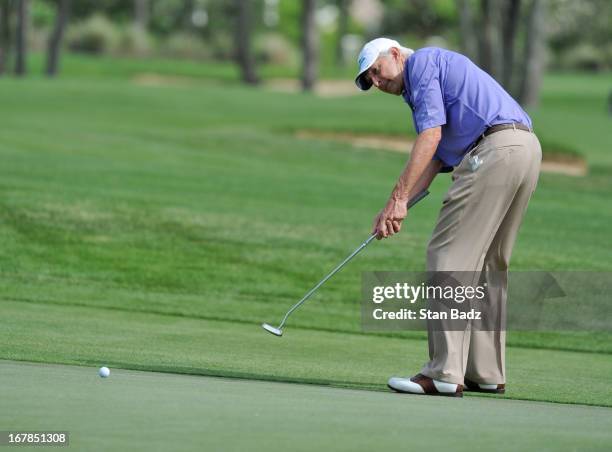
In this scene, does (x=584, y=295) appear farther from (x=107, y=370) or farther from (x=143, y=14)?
(x=143, y=14)

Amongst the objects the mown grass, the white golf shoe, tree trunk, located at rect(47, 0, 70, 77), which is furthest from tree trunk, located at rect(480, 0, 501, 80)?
the white golf shoe

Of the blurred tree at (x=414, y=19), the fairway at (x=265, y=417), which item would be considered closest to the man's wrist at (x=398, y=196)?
the fairway at (x=265, y=417)

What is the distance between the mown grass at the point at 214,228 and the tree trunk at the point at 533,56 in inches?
754

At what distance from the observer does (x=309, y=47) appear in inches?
2110

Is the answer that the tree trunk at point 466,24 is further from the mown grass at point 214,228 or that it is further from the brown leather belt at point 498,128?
the brown leather belt at point 498,128

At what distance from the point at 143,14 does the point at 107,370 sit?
7979 centimetres

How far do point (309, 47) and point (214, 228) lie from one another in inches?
1526

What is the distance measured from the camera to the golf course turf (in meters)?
5.55

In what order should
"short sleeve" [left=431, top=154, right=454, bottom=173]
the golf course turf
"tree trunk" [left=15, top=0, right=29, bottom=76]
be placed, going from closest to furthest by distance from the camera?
the golf course turf → "short sleeve" [left=431, top=154, right=454, bottom=173] → "tree trunk" [left=15, top=0, right=29, bottom=76]

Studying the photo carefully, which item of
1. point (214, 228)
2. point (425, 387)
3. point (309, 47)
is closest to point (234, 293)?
point (214, 228)

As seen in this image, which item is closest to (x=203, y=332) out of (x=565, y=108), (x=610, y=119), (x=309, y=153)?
(x=309, y=153)

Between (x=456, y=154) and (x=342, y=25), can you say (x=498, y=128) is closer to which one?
(x=456, y=154)

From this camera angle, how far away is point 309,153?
26594 mm

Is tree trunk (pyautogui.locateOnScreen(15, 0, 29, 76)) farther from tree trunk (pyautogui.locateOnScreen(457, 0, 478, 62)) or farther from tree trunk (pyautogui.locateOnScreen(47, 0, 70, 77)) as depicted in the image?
tree trunk (pyautogui.locateOnScreen(457, 0, 478, 62))
